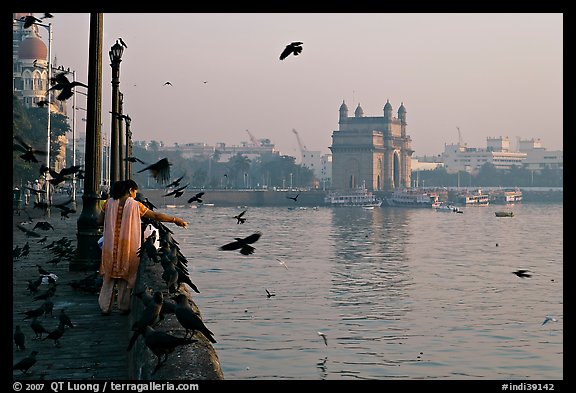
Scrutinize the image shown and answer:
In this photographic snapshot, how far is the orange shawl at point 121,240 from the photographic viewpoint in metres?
8.20

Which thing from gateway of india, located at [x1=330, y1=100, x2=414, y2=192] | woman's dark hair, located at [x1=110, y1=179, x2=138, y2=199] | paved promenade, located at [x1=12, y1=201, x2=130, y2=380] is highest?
gateway of india, located at [x1=330, y1=100, x2=414, y2=192]

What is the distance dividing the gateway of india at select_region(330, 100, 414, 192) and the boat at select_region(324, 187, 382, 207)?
16.1 feet

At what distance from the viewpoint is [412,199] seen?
137m

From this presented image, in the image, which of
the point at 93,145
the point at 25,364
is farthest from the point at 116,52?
the point at 25,364

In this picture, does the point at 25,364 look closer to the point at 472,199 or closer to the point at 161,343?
the point at 161,343

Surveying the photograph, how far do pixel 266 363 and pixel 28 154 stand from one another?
6765mm

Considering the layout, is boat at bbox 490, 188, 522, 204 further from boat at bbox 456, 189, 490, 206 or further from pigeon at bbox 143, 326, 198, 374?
pigeon at bbox 143, 326, 198, 374

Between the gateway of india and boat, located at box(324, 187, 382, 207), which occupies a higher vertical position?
the gateway of india

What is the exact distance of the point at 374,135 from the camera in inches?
5684

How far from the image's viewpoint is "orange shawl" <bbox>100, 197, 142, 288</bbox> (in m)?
8.20

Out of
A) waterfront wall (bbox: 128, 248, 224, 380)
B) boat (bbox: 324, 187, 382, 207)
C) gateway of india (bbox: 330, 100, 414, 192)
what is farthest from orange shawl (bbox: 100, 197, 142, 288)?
gateway of india (bbox: 330, 100, 414, 192)

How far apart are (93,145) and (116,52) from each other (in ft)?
14.7

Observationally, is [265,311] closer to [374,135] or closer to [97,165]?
[97,165]
